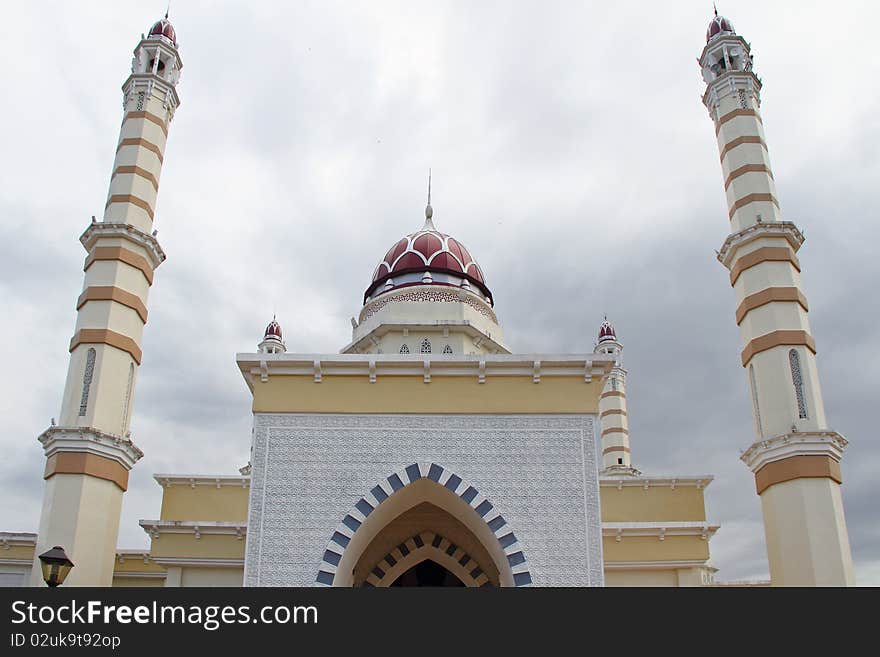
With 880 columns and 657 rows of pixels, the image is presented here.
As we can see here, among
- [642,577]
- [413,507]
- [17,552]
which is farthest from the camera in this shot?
[17,552]

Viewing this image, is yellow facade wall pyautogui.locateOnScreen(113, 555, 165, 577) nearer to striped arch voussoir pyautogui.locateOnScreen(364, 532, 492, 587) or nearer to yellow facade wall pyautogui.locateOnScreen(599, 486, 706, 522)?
striped arch voussoir pyautogui.locateOnScreen(364, 532, 492, 587)

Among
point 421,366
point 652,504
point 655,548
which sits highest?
point 421,366

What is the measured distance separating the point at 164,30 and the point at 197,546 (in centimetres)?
1185

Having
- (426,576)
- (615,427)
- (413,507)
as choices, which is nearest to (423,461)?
(413,507)

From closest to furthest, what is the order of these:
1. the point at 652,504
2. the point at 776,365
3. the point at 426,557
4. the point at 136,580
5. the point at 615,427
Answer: the point at 776,365 → the point at 426,557 → the point at 652,504 → the point at 136,580 → the point at 615,427

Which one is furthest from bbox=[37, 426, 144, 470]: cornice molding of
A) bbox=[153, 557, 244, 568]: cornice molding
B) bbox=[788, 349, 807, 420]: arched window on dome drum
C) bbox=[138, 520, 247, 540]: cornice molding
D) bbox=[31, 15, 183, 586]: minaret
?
bbox=[788, 349, 807, 420]: arched window on dome drum

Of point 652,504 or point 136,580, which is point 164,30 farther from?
point 652,504

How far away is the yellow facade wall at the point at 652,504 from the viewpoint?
18.1 meters

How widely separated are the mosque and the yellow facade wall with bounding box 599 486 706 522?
1.63 m

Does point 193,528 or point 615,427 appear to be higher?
point 615,427

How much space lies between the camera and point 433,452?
13422 millimetres
